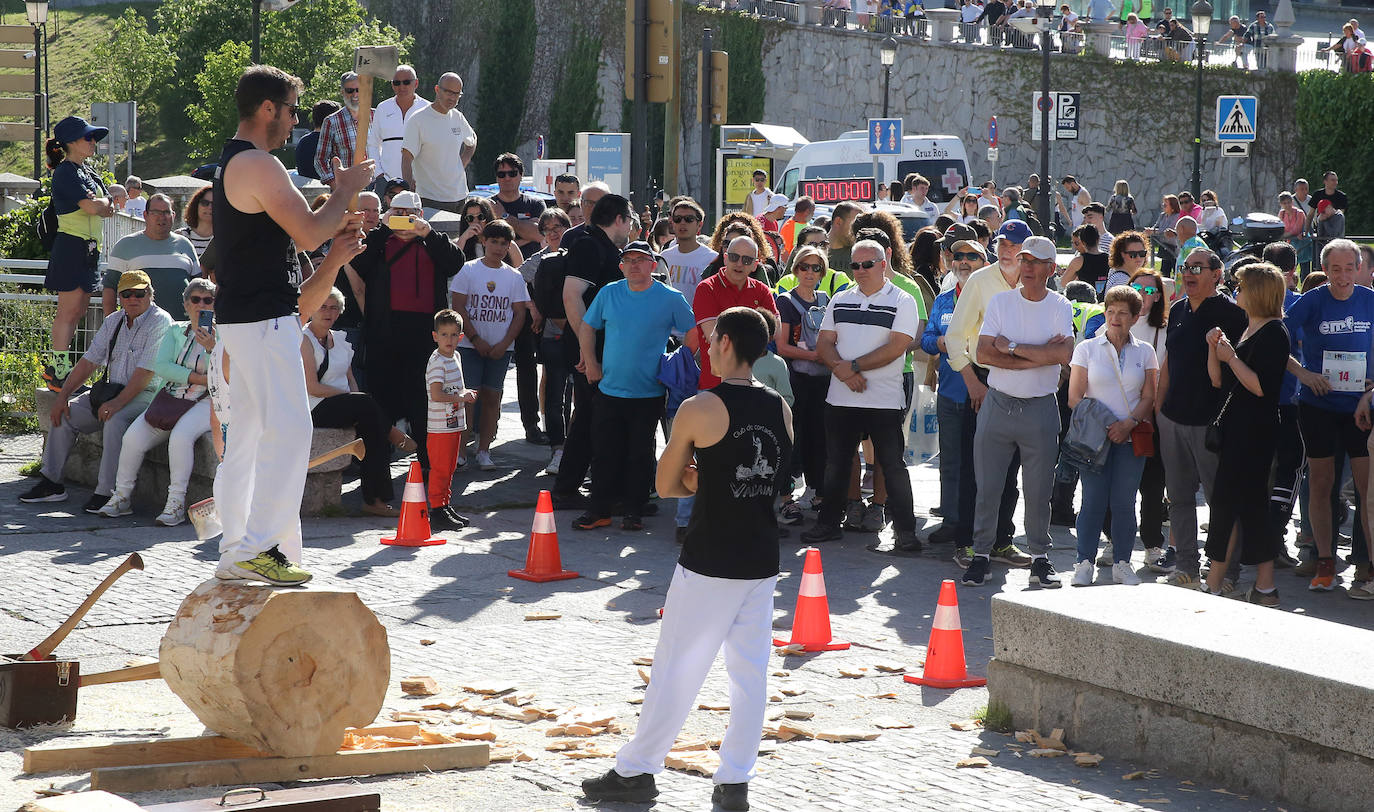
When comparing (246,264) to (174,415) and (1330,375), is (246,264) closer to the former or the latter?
(174,415)

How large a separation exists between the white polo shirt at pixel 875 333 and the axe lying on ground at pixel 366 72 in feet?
15.4

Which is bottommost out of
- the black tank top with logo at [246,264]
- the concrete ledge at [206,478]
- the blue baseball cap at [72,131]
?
the concrete ledge at [206,478]

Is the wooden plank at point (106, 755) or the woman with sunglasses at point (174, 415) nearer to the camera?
the wooden plank at point (106, 755)

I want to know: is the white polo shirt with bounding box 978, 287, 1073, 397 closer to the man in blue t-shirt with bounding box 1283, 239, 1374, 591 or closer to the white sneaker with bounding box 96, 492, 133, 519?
the man in blue t-shirt with bounding box 1283, 239, 1374, 591

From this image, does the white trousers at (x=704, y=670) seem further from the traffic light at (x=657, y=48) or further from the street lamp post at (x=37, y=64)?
the street lamp post at (x=37, y=64)

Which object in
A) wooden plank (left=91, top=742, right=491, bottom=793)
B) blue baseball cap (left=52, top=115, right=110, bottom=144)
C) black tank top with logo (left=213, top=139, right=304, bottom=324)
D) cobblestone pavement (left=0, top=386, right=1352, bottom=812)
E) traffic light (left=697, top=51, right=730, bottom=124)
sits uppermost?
traffic light (left=697, top=51, right=730, bottom=124)

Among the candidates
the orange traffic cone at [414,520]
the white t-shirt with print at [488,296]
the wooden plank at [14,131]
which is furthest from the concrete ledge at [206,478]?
the wooden plank at [14,131]

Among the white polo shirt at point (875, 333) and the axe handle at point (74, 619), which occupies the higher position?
the white polo shirt at point (875, 333)

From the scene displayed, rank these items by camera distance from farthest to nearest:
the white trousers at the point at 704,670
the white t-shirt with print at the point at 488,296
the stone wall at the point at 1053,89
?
the stone wall at the point at 1053,89 → the white t-shirt with print at the point at 488,296 → the white trousers at the point at 704,670

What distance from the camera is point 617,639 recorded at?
787 centimetres

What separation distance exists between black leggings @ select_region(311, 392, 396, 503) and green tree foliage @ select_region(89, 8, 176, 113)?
54.2m

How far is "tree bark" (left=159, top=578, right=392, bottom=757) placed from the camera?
5555 mm

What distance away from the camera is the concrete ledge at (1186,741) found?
18.1 ft

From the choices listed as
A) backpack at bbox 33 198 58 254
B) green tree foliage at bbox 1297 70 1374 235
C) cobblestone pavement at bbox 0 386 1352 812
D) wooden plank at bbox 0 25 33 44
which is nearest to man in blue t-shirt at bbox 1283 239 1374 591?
cobblestone pavement at bbox 0 386 1352 812
